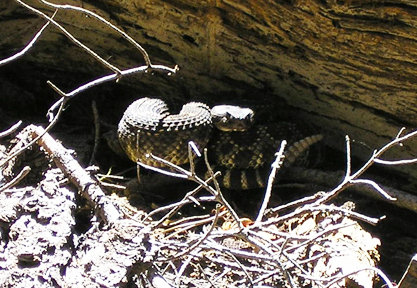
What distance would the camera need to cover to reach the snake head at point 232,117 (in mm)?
5238

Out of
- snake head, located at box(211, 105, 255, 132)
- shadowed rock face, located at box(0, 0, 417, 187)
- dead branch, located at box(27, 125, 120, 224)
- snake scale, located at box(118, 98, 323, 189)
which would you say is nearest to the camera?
dead branch, located at box(27, 125, 120, 224)

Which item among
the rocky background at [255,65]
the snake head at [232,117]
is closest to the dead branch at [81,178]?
the rocky background at [255,65]

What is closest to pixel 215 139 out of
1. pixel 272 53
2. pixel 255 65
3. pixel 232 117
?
pixel 232 117

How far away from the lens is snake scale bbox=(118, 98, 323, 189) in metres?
5.11

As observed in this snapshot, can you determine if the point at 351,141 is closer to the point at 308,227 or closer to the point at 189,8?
the point at 308,227

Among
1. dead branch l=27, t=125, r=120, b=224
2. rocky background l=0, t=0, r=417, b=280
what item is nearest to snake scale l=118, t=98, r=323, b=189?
rocky background l=0, t=0, r=417, b=280

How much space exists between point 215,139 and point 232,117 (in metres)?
0.28

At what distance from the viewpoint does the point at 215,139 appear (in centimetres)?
538

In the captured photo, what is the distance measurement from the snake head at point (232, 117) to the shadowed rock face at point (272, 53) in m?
0.17

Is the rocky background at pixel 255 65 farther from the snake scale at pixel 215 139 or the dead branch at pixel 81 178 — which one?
the dead branch at pixel 81 178

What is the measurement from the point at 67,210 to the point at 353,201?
2.23m

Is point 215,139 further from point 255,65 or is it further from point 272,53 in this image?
point 272,53

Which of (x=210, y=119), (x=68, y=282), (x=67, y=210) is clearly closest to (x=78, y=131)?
(x=210, y=119)

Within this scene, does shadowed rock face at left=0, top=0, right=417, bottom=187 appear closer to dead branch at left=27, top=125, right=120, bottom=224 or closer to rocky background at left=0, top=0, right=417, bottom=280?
rocky background at left=0, top=0, right=417, bottom=280
